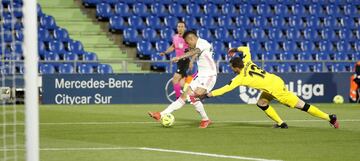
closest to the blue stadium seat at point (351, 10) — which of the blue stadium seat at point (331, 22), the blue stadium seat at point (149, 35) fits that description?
the blue stadium seat at point (331, 22)

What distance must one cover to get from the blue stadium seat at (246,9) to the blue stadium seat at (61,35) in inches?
311

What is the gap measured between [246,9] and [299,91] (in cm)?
663

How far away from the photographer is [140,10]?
103ft

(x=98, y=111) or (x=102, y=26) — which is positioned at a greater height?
(x=102, y=26)

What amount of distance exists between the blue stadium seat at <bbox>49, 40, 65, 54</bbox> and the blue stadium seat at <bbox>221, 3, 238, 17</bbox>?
7.52m

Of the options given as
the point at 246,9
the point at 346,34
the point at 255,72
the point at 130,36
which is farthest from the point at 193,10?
the point at 255,72

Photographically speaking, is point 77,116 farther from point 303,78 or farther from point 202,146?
point 303,78

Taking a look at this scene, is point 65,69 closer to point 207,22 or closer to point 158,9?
point 158,9

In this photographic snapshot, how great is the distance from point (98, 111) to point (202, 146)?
33.5ft

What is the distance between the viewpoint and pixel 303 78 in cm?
2836

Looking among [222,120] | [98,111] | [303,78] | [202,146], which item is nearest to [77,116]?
[98,111]

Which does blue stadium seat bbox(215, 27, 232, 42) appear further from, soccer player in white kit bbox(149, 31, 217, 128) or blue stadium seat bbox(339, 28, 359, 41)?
soccer player in white kit bbox(149, 31, 217, 128)

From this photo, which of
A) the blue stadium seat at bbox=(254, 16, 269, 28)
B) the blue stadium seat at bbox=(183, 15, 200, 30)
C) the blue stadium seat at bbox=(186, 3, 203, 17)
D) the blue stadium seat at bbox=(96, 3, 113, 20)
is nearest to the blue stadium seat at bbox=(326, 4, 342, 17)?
the blue stadium seat at bbox=(254, 16, 269, 28)

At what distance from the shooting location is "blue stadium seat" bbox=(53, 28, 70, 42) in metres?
29.0
